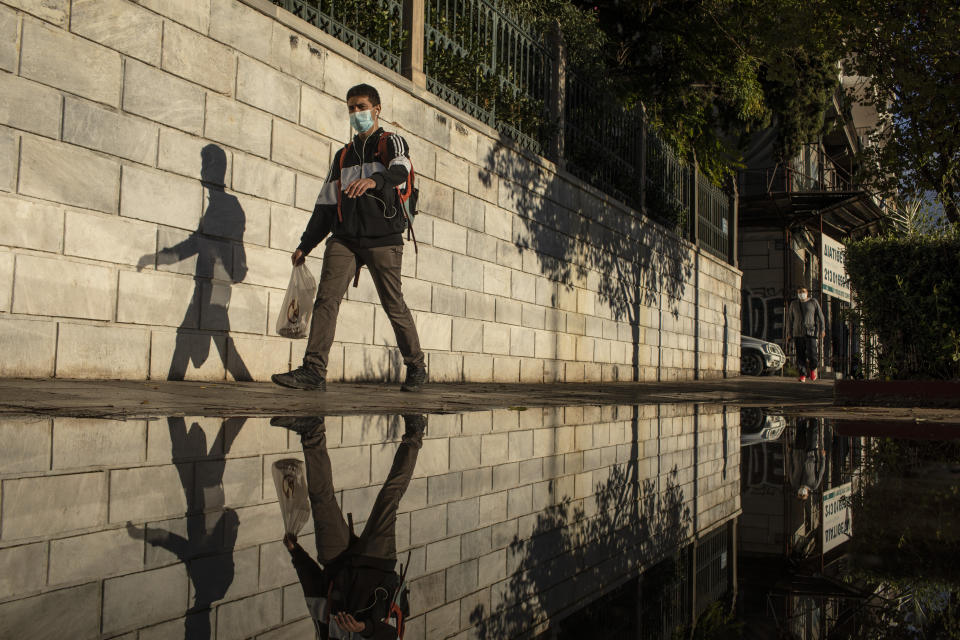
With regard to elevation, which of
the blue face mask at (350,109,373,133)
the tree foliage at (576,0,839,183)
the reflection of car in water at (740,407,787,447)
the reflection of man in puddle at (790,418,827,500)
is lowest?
the reflection of man in puddle at (790,418,827,500)

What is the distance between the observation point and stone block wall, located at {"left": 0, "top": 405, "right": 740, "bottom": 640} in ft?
4.37

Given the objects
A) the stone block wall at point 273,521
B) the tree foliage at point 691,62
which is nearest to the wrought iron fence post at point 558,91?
the tree foliage at point 691,62

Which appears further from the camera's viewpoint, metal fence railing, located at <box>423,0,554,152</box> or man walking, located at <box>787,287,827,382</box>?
man walking, located at <box>787,287,827,382</box>

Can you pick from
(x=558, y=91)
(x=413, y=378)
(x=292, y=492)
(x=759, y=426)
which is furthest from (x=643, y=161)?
(x=292, y=492)

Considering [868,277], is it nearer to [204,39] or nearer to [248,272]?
[248,272]

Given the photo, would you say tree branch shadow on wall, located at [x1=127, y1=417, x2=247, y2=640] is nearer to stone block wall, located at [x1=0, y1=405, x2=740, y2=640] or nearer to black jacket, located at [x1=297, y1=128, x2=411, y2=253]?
stone block wall, located at [x1=0, y1=405, x2=740, y2=640]

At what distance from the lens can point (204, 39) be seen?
6.75 metres

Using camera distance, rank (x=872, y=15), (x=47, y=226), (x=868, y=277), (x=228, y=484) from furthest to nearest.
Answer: (x=872, y=15) < (x=868, y=277) < (x=47, y=226) < (x=228, y=484)

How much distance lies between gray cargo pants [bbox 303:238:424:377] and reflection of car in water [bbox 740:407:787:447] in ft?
8.17

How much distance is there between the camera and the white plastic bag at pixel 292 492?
1.99 metres

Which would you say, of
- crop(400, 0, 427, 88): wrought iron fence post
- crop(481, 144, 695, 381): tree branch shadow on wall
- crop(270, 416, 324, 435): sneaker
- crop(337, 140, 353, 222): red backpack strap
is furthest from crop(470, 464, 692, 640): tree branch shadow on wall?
crop(481, 144, 695, 381): tree branch shadow on wall

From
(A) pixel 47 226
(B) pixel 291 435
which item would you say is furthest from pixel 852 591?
(A) pixel 47 226

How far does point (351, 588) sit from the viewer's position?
1426mm

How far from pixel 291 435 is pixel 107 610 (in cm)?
228
